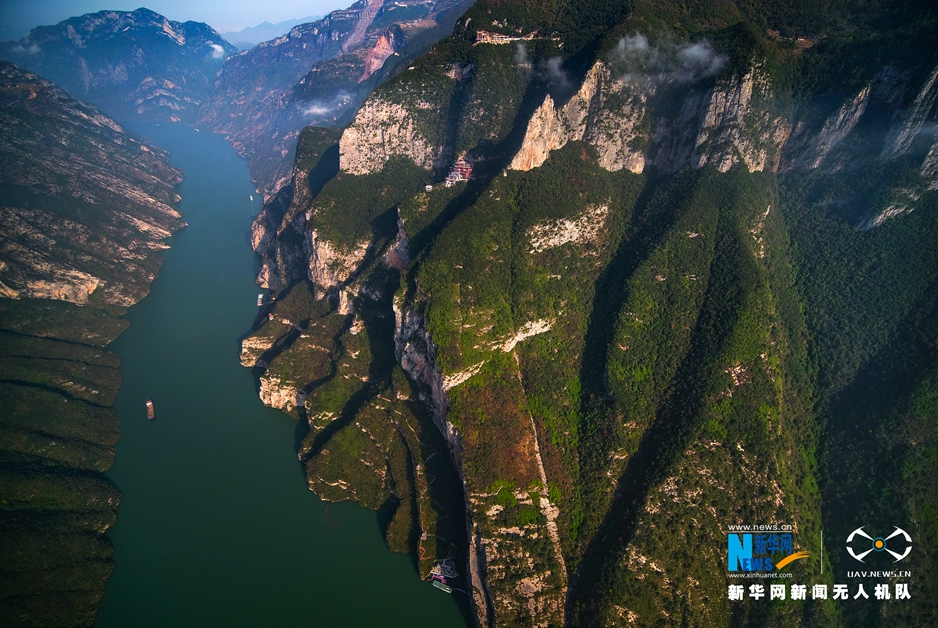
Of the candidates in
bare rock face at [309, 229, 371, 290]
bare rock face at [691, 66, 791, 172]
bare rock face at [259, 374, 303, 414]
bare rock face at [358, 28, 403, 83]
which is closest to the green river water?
bare rock face at [259, 374, 303, 414]

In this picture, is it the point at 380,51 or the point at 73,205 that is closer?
the point at 73,205

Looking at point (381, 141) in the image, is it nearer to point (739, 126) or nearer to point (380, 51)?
point (739, 126)

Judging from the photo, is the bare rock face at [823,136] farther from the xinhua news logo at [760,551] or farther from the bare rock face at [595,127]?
the xinhua news logo at [760,551]

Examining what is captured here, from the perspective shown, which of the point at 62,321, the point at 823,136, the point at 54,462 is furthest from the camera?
the point at 62,321

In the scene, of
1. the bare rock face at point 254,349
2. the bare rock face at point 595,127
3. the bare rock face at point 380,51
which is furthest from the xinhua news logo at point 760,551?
the bare rock face at point 380,51

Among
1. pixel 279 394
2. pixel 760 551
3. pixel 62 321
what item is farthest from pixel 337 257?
pixel 760 551

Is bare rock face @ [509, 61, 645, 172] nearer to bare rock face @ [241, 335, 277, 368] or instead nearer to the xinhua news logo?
the xinhua news logo
